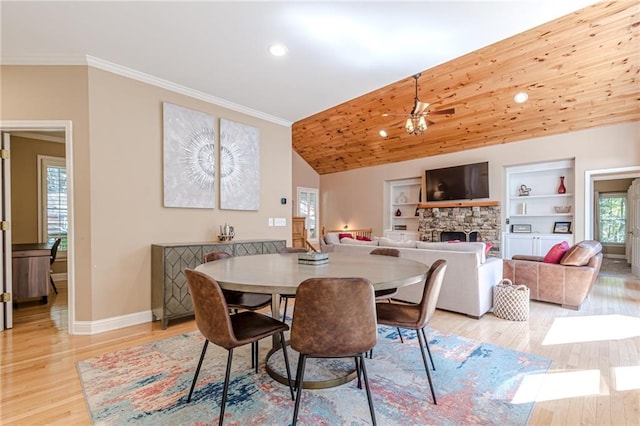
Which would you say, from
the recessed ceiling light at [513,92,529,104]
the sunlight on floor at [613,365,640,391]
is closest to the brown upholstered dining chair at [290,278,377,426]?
the sunlight on floor at [613,365,640,391]

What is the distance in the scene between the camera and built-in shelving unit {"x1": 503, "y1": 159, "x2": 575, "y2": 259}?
6152mm

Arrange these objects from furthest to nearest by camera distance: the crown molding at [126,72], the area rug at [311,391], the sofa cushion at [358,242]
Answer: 1. the sofa cushion at [358,242]
2. the crown molding at [126,72]
3. the area rug at [311,391]

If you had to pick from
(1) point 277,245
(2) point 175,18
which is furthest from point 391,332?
(2) point 175,18

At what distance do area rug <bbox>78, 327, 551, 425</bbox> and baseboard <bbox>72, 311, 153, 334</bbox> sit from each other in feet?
2.33

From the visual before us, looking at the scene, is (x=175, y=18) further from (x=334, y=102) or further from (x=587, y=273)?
(x=587, y=273)

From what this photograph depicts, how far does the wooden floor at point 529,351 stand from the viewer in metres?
1.79

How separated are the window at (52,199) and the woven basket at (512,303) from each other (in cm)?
656

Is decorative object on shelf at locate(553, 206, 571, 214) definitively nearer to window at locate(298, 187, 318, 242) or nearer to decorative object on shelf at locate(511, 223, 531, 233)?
decorative object on shelf at locate(511, 223, 531, 233)

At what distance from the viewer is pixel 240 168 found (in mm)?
4305

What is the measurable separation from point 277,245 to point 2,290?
9.52 feet

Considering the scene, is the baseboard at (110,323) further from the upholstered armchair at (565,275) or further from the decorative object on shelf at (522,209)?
the decorative object on shelf at (522,209)

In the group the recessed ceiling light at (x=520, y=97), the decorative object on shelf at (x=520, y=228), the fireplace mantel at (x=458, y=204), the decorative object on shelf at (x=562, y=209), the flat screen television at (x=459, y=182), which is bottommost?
the decorative object on shelf at (x=520, y=228)

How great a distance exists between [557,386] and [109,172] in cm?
428

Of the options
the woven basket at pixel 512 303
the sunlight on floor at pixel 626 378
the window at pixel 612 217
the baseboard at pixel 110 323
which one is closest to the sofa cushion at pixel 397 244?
the woven basket at pixel 512 303
